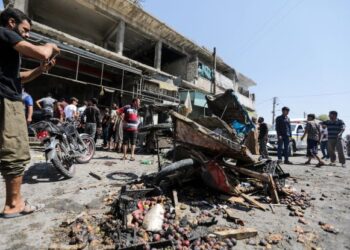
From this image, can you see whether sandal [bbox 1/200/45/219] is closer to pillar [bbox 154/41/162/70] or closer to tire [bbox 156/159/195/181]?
tire [bbox 156/159/195/181]

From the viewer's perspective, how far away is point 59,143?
16.1 feet

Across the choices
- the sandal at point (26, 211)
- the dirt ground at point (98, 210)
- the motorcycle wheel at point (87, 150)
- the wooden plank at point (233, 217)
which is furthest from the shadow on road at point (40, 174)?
the wooden plank at point (233, 217)

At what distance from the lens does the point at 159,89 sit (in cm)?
1666

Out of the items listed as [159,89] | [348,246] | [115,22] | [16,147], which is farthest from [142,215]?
[115,22]

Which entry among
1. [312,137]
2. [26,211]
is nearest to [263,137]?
[312,137]

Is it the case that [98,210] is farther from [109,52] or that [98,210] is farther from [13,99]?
[109,52]

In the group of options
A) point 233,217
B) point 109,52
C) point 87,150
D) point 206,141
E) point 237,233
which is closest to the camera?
point 237,233

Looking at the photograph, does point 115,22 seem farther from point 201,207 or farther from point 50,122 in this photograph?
point 201,207

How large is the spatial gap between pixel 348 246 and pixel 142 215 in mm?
2401

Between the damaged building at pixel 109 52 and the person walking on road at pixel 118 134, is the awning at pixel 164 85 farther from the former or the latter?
the person walking on road at pixel 118 134

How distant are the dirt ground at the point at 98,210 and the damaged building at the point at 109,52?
684cm

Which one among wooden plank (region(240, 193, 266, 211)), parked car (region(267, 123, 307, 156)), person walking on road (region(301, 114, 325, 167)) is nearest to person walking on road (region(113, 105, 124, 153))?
wooden plank (region(240, 193, 266, 211))

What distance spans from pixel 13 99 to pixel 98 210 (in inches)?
70.1

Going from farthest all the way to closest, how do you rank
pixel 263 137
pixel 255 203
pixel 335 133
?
pixel 263 137
pixel 335 133
pixel 255 203
